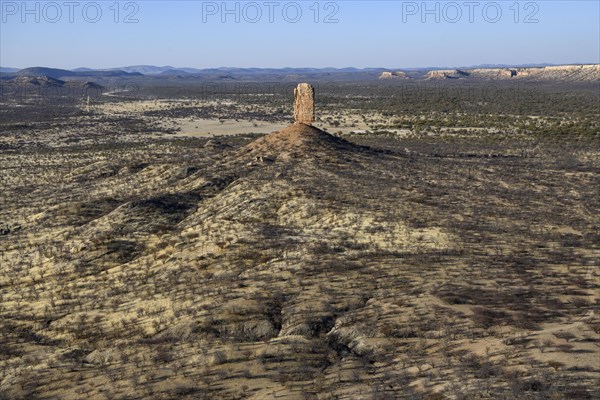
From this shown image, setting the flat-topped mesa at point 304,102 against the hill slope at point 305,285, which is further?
the flat-topped mesa at point 304,102

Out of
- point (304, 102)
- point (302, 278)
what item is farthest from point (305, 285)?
point (304, 102)

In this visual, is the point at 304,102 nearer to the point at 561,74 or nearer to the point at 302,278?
the point at 302,278

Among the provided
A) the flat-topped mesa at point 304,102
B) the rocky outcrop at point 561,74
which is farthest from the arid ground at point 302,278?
the rocky outcrop at point 561,74

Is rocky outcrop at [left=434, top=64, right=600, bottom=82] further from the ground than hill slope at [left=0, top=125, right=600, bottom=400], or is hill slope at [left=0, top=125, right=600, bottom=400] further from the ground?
rocky outcrop at [left=434, top=64, right=600, bottom=82]

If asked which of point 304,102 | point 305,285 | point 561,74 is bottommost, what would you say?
point 305,285

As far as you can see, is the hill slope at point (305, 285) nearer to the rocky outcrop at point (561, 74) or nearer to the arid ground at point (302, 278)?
the arid ground at point (302, 278)

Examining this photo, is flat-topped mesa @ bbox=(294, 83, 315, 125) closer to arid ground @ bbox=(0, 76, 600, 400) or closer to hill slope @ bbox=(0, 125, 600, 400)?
arid ground @ bbox=(0, 76, 600, 400)

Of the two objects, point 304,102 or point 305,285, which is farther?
point 304,102

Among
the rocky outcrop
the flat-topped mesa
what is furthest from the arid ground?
the rocky outcrop
